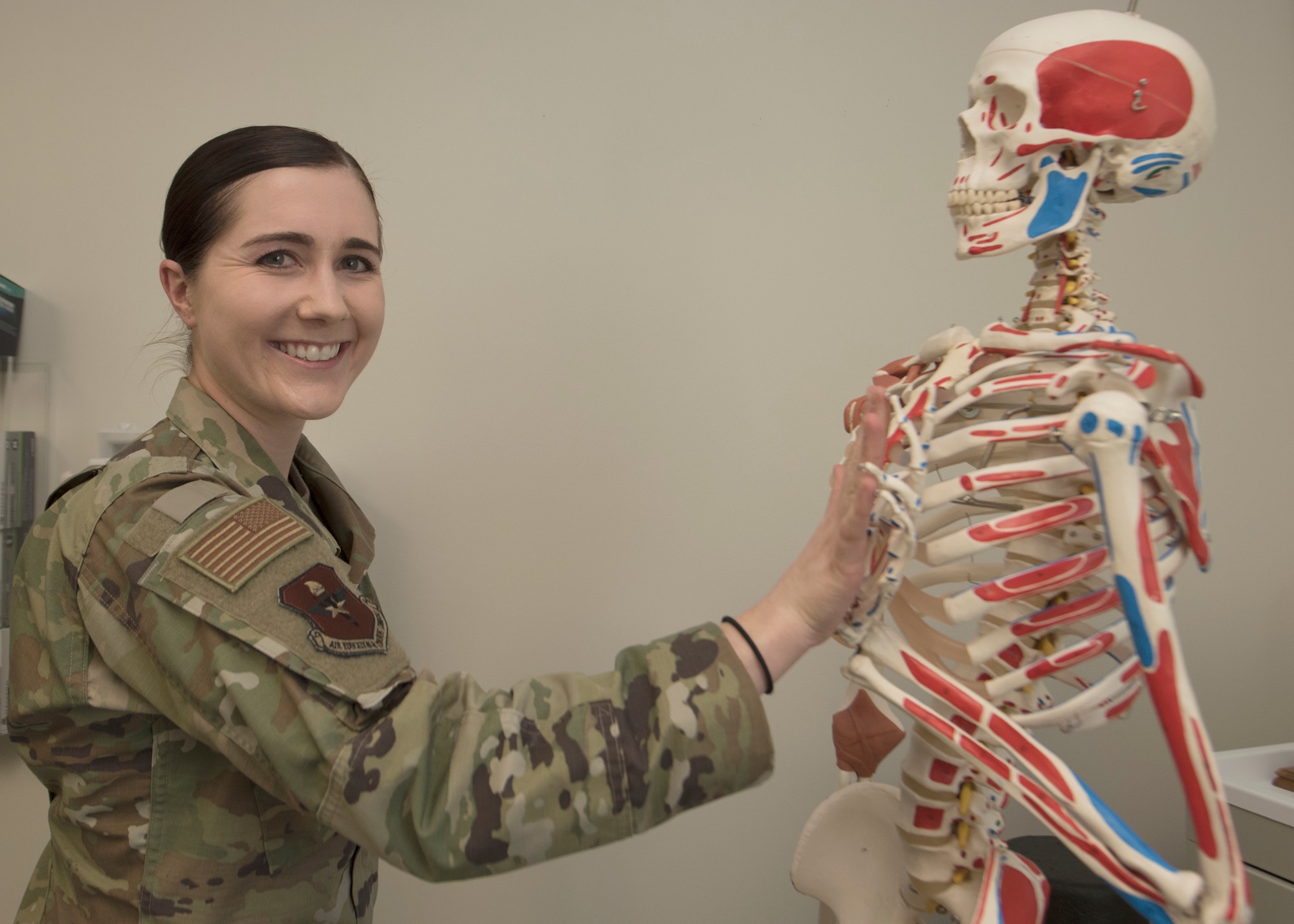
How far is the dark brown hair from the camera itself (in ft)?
3.18

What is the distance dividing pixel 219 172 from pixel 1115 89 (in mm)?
976

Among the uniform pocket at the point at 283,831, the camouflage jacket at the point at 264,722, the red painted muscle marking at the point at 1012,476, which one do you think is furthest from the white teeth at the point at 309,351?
the red painted muscle marking at the point at 1012,476

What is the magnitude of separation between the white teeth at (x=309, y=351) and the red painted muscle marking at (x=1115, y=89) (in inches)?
33.5

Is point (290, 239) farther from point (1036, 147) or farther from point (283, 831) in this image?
point (1036, 147)

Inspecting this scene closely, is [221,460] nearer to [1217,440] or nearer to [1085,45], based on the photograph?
[1085,45]

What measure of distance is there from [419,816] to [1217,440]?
1821mm

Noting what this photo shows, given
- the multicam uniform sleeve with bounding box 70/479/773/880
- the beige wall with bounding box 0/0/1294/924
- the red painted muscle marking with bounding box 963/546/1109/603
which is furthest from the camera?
the beige wall with bounding box 0/0/1294/924

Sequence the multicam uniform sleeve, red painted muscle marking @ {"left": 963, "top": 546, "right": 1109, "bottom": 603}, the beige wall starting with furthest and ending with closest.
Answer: the beige wall, red painted muscle marking @ {"left": 963, "top": 546, "right": 1109, "bottom": 603}, the multicam uniform sleeve

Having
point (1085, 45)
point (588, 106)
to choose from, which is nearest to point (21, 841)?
point (588, 106)

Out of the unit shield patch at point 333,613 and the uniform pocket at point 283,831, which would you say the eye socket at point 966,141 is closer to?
the unit shield patch at point 333,613

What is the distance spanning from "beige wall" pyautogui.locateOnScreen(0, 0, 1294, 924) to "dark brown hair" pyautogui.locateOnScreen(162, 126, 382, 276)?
25.6 inches

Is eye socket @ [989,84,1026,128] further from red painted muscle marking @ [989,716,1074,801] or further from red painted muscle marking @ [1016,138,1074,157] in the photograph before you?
red painted muscle marking @ [989,716,1074,801]

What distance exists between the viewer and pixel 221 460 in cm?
93

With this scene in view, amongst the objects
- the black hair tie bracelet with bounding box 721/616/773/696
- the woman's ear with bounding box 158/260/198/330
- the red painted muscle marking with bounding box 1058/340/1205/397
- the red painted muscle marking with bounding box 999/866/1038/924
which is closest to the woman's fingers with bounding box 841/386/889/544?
the black hair tie bracelet with bounding box 721/616/773/696
